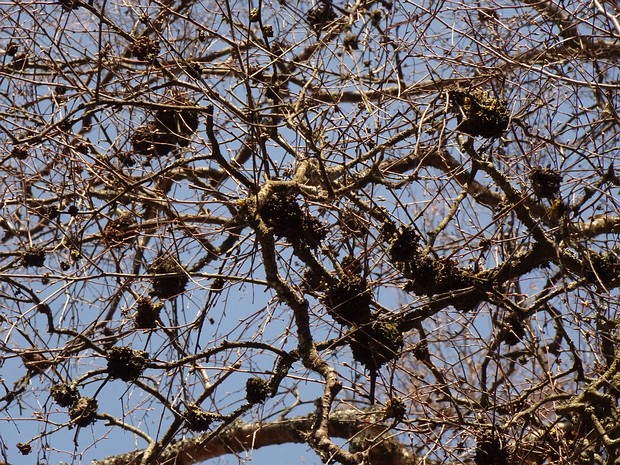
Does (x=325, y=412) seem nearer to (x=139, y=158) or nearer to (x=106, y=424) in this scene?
(x=106, y=424)

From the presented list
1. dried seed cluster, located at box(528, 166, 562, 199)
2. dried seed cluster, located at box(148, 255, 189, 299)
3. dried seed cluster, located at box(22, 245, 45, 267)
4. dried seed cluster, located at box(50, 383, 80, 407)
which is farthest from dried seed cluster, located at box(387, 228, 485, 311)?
dried seed cluster, located at box(22, 245, 45, 267)

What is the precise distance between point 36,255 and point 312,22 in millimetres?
2190

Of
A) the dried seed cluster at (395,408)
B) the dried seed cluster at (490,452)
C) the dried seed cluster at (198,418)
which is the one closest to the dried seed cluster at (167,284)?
the dried seed cluster at (198,418)

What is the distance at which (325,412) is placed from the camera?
2.96 meters

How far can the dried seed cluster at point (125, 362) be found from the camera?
3.58m

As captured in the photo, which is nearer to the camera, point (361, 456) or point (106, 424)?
point (361, 456)

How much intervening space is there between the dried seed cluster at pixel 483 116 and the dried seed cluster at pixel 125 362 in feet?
5.73

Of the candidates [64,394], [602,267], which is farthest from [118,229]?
[602,267]

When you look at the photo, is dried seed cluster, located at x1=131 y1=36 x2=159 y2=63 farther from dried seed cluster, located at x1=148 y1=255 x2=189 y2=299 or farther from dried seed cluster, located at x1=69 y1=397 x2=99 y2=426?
dried seed cluster, located at x1=69 y1=397 x2=99 y2=426

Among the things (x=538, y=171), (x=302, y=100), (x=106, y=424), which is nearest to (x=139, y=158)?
(x=302, y=100)

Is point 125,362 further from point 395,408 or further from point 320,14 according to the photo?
point 320,14

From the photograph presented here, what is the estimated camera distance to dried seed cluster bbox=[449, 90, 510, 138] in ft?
11.3

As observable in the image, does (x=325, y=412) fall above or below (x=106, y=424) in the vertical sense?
below

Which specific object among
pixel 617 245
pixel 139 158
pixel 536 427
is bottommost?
pixel 536 427
